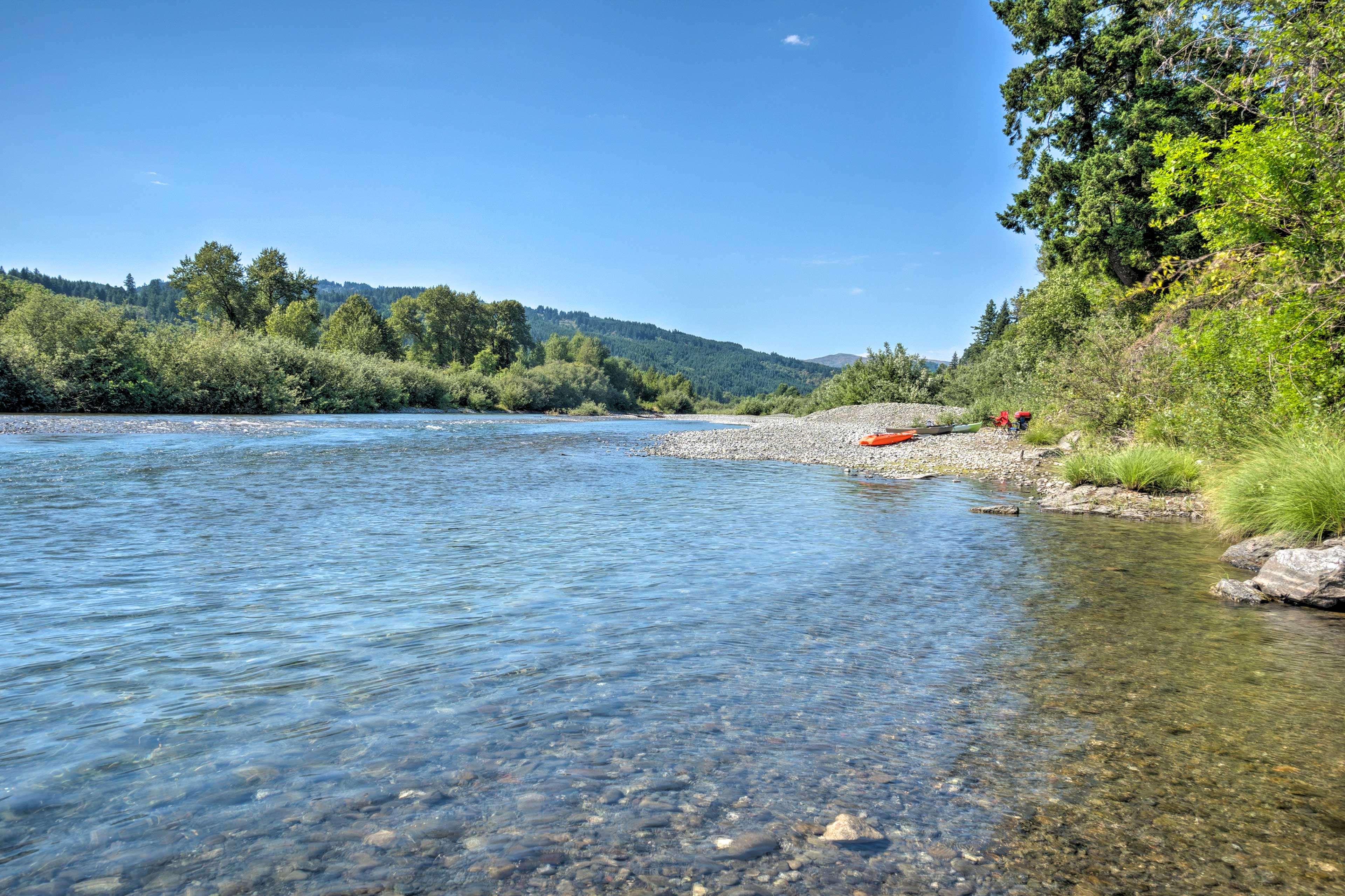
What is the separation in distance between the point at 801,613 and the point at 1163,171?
10.7 metres

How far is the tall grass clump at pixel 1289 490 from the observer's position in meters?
9.34

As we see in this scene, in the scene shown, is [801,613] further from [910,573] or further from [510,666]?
[510,666]

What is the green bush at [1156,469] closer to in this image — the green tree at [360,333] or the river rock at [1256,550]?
the river rock at [1256,550]

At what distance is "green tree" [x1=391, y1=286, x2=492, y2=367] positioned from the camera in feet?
328

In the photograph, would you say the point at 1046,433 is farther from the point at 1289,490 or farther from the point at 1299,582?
the point at 1299,582

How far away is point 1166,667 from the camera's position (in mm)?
6152

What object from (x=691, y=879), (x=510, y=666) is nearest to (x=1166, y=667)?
(x=691, y=879)

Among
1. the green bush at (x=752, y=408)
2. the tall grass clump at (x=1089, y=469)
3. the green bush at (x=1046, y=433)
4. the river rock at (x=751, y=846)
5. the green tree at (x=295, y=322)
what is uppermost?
the green tree at (x=295, y=322)

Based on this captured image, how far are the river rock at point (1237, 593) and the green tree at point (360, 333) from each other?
73336mm

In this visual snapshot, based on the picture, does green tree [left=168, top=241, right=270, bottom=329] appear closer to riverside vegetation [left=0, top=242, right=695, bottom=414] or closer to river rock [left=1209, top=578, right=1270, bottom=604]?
riverside vegetation [left=0, top=242, right=695, bottom=414]

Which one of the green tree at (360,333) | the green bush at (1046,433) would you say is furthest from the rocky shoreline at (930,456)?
the green tree at (360,333)

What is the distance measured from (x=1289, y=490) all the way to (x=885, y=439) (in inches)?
888

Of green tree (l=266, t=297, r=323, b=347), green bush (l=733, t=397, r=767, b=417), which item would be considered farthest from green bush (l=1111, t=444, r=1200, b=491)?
green bush (l=733, t=397, r=767, b=417)

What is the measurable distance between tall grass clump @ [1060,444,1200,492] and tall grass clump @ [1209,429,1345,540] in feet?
9.40
